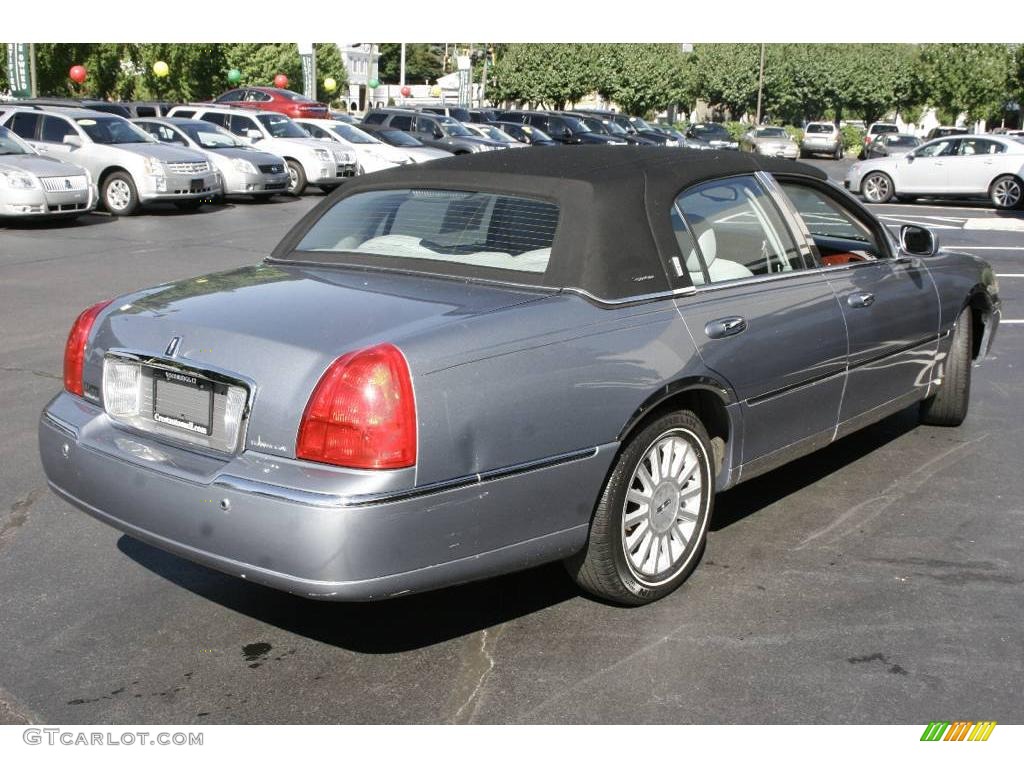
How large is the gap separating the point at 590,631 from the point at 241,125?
21.9m

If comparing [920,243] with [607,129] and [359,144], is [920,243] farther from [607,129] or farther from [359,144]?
[607,129]

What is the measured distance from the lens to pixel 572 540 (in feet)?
13.1

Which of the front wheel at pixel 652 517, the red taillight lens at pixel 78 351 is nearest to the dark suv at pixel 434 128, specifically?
the red taillight lens at pixel 78 351

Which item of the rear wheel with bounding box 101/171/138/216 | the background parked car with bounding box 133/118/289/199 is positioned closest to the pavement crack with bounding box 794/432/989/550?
the rear wheel with bounding box 101/171/138/216

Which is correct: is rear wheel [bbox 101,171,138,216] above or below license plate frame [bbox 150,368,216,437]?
below

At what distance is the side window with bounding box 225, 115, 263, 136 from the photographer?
24344 mm

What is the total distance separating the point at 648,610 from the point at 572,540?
0.55m

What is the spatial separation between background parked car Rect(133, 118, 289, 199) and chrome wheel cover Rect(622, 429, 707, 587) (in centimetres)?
1766

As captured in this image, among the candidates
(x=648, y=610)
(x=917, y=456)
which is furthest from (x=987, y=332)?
(x=648, y=610)

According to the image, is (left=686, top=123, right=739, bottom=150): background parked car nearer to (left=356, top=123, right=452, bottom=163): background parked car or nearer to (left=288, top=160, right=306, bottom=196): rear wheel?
(left=356, top=123, right=452, bottom=163): background parked car

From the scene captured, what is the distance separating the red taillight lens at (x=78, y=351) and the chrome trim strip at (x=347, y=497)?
3.19ft

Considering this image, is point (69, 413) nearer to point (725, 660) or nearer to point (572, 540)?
point (572, 540)

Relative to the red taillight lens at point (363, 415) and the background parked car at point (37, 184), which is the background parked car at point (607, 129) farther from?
the red taillight lens at point (363, 415)

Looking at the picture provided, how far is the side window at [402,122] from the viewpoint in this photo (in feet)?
103
